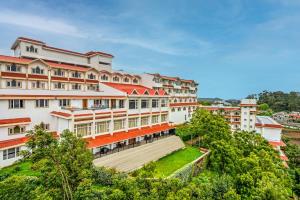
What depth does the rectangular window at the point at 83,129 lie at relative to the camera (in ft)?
77.1

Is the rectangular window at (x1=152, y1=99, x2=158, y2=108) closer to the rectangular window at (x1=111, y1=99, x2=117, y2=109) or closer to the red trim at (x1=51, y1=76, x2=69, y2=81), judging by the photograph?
the rectangular window at (x1=111, y1=99, x2=117, y2=109)

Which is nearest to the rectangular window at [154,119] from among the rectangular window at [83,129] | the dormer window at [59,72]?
the rectangular window at [83,129]

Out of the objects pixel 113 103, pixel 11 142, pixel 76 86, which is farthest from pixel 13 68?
pixel 113 103

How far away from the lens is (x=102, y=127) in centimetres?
2672

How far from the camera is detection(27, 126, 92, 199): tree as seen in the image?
12.2 meters

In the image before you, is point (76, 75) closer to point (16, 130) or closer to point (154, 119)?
point (16, 130)

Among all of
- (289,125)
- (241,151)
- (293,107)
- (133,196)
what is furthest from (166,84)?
(293,107)

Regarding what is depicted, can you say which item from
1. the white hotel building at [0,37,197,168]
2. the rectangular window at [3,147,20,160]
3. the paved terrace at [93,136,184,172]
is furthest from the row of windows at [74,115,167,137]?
the rectangular window at [3,147,20,160]

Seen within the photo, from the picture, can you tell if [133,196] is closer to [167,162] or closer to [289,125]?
[167,162]

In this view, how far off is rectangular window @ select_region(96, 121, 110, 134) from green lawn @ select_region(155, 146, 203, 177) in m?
8.55

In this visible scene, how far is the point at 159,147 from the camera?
2923cm

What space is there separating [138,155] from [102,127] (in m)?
6.37

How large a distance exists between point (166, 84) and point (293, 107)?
9429cm

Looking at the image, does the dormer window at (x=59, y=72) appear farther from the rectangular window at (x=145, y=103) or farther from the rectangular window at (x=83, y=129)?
the rectangular window at (x=145, y=103)
